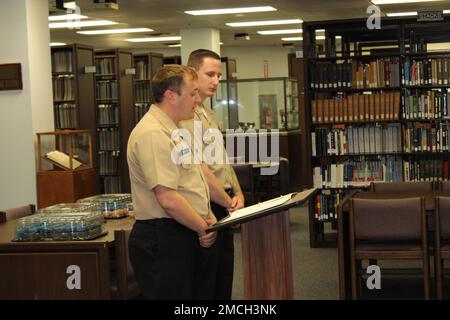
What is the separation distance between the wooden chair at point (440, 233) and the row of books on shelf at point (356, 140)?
112 inches

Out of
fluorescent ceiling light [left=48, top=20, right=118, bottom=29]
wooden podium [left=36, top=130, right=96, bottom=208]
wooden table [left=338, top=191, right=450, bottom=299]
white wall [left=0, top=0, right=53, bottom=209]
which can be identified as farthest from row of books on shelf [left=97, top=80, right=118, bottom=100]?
wooden table [left=338, top=191, right=450, bottom=299]

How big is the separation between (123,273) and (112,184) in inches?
309

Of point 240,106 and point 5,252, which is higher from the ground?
point 240,106

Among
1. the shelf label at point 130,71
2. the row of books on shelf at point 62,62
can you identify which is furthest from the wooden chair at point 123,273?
the shelf label at point 130,71

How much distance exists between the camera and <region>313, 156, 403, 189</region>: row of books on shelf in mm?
8406

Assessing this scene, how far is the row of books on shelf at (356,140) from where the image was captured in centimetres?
834

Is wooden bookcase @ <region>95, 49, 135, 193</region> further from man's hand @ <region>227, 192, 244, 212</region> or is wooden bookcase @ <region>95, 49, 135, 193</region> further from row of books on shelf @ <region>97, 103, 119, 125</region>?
man's hand @ <region>227, 192, 244, 212</region>

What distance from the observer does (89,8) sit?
468 inches

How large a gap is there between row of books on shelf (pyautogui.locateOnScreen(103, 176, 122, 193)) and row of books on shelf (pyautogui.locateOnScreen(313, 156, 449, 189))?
4502mm

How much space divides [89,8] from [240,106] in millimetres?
3321

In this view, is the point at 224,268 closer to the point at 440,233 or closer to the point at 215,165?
the point at 215,165

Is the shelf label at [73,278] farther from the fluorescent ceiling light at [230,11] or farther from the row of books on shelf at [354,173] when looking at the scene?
the fluorescent ceiling light at [230,11]

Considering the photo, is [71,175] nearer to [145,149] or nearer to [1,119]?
[1,119]
